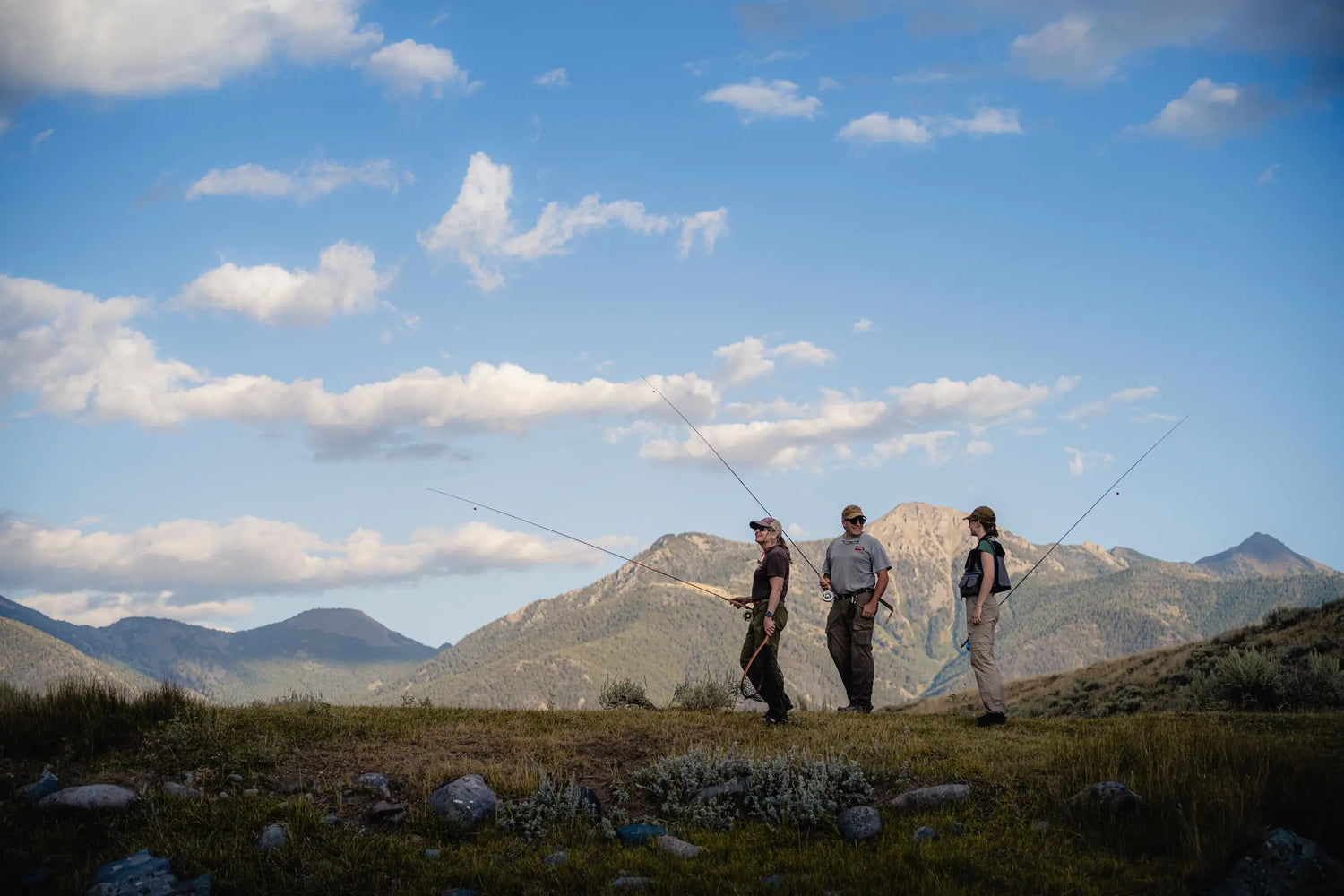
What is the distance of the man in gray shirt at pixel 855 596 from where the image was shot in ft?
46.8

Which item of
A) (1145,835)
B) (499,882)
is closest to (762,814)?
(499,882)

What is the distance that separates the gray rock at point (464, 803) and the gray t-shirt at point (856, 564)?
23.8 ft

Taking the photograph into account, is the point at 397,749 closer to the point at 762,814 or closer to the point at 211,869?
the point at 211,869

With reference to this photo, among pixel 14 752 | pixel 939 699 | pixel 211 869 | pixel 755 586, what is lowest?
pixel 939 699

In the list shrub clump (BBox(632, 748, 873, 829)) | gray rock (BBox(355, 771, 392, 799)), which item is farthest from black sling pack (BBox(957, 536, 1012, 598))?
gray rock (BBox(355, 771, 392, 799))

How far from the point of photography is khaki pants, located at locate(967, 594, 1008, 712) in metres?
13.0

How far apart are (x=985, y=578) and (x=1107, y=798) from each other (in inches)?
226

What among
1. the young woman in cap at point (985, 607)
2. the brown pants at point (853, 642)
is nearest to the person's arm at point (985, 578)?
the young woman in cap at point (985, 607)

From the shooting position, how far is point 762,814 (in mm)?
8367

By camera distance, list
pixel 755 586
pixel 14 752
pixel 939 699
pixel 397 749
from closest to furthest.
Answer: pixel 14 752
pixel 397 749
pixel 755 586
pixel 939 699

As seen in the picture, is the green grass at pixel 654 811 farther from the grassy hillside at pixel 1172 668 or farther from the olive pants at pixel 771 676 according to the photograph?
the grassy hillside at pixel 1172 668

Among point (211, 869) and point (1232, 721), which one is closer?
point (211, 869)

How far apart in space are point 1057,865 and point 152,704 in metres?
10.2

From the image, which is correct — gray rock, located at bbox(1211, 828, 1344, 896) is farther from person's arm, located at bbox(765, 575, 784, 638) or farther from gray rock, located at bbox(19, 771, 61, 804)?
gray rock, located at bbox(19, 771, 61, 804)
